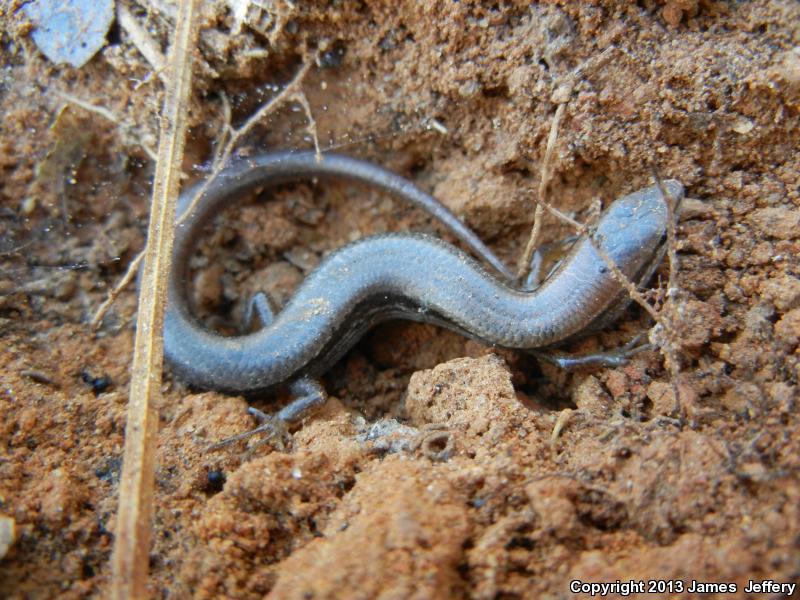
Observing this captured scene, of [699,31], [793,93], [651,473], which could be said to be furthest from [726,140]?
[651,473]

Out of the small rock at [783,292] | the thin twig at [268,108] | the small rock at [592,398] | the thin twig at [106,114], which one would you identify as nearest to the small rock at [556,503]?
the small rock at [592,398]

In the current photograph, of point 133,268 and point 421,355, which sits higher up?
point 133,268

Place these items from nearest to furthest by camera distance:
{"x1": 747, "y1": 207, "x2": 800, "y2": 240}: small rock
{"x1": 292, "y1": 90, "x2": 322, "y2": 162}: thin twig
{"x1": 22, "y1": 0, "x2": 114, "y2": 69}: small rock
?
{"x1": 747, "y1": 207, "x2": 800, "y2": 240}: small rock
{"x1": 22, "y1": 0, "x2": 114, "y2": 69}: small rock
{"x1": 292, "y1": 90, "x2": 322, "y2": 162}: thin twig

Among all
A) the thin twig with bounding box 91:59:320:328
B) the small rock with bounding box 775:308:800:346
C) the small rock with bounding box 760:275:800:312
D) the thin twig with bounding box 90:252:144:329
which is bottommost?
the small rock with bounding box 775:308:800:346

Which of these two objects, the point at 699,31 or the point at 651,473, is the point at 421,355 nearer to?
the point at 651,473

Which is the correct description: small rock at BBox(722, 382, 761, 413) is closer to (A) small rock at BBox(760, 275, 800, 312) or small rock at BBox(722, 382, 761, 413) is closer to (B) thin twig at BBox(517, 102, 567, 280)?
(A) small rock at BBox(760, 275, 800, 312)

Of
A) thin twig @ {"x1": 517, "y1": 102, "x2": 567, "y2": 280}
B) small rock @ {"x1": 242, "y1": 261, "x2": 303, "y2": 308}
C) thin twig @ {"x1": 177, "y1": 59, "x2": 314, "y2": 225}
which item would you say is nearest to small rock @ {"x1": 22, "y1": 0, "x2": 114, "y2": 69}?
thin twig @ {"x1": 177, "y1": 59, "x2": 314, "y2": 225}

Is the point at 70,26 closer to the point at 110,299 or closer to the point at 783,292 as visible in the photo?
the point at 110,299
